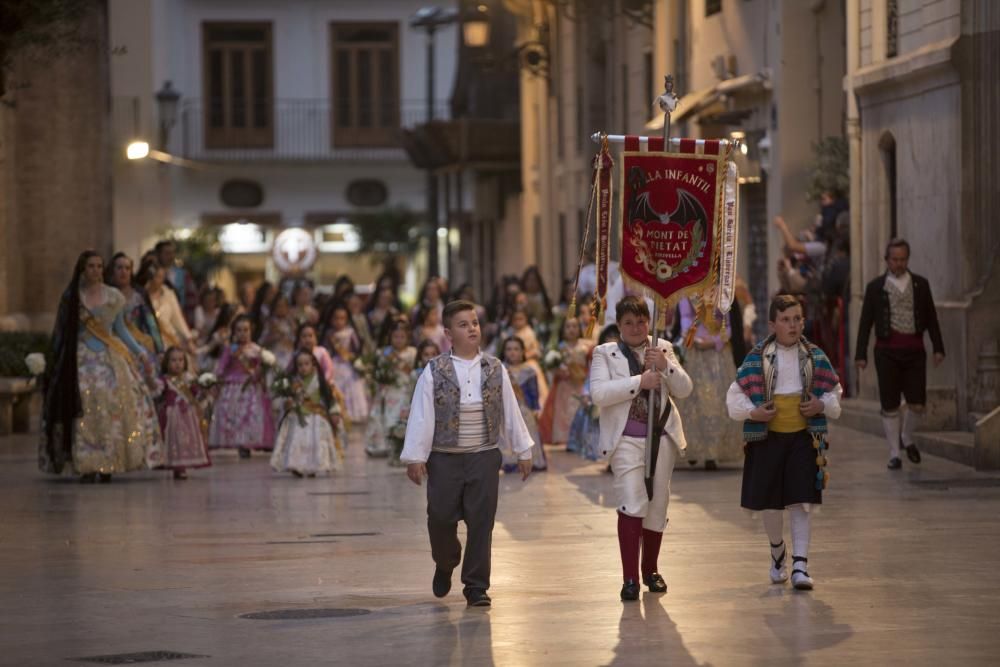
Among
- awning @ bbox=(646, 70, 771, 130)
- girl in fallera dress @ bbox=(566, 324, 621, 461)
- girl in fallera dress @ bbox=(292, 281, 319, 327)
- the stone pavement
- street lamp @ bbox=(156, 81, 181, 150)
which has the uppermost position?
street lamp @ bbox=(156, 81, 181, 150)

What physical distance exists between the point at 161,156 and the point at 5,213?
23.3 m

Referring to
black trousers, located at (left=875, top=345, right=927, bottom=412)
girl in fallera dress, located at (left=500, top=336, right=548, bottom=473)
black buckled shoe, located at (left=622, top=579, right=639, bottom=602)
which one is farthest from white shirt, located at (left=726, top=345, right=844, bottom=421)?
girl in fallera dress, located at (left=500, top=336, right=548, bottom=473)

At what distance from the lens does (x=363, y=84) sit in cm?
6219

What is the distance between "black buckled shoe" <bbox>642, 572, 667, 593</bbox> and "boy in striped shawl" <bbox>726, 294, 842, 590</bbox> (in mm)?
650

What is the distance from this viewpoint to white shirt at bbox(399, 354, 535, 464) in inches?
459

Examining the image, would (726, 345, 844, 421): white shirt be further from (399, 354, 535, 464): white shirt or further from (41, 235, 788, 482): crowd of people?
(41, 235, 788, 482): crowd of people

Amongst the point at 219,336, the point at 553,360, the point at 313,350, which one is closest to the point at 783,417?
the point at 313,350

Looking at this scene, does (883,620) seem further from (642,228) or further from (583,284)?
Result: (583,284)

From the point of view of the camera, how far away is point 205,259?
171 ft

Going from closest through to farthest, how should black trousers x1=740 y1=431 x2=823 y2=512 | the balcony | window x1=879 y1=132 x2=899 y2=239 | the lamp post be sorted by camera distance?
black trousers x1=740 y1=431 x2=823 y2=512
window x1=879 y1=132 x2=899 y2=239
the lamp post
the balcony

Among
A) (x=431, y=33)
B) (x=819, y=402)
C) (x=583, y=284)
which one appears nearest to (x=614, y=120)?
(x=431, y=33)

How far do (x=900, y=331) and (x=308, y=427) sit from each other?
5.18 m

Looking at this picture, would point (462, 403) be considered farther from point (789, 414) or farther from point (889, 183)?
point (889, 183)

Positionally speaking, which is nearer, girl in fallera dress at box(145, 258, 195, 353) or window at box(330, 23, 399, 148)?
girl in fallera dress at box(145, 258, 195, 353)
